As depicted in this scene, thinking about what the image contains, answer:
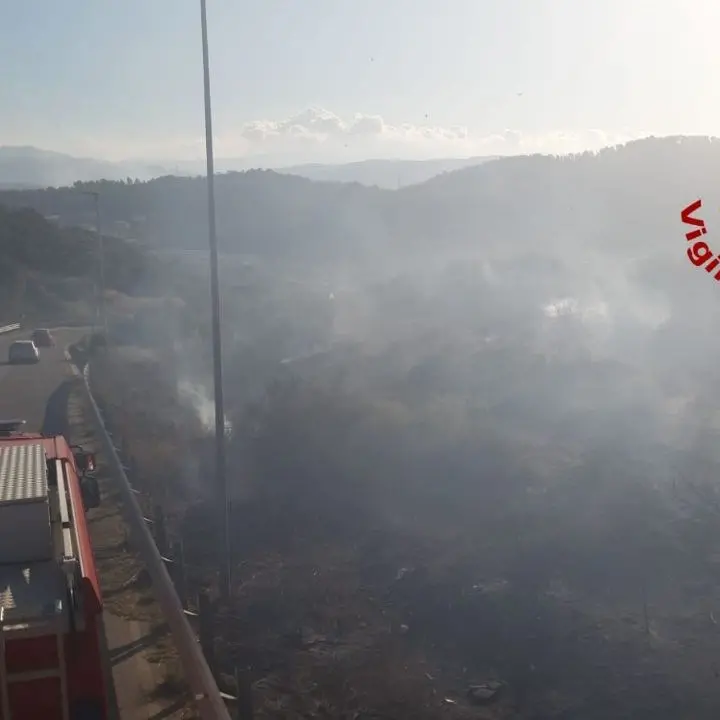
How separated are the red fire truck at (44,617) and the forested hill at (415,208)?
3515 cm

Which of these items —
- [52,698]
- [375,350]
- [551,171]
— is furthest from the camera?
[551,171]

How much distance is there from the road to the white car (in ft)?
0.99

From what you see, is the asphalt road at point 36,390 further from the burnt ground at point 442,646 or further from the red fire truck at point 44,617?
the red fire truck at point 44,617

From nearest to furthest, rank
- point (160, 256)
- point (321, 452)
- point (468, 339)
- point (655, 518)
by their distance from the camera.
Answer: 1. point (655, 518)
2. point (321, 452)
3. point (468, 339)
4. point (160, 256)

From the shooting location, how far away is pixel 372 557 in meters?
13.3

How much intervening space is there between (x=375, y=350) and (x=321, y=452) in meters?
8.40

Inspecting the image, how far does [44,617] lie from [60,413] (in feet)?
52.8

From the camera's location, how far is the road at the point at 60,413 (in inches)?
280

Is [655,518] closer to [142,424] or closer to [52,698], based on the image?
[52,698]

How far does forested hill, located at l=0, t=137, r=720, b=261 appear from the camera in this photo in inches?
1797

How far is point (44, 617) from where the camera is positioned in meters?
4.84

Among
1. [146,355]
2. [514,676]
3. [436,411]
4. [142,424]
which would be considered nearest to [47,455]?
[514,676]

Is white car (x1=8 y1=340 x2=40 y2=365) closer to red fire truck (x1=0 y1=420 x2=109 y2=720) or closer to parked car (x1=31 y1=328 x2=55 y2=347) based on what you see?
parked car (x1=31 y1=328 x2=55 y2=347)

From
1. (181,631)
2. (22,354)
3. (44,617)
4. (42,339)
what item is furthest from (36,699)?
(42,339)
